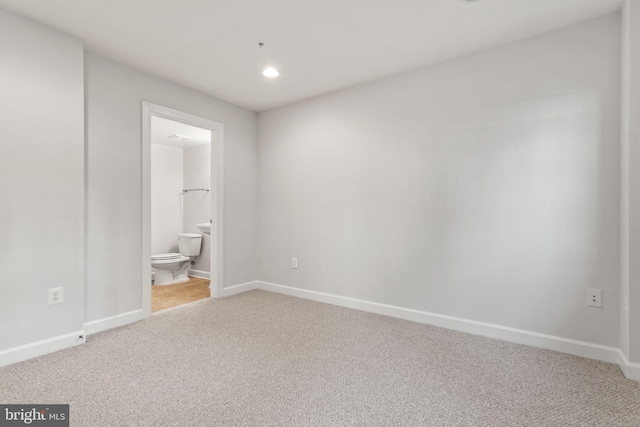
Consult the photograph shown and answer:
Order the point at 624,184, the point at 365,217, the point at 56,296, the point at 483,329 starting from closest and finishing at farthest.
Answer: the point at 624,184, the point at 56,296, the point at 483,329, the point at 365,217

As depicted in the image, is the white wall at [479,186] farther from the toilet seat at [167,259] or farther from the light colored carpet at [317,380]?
the toilet seat at [167,259]

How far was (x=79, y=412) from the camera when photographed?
1548mm

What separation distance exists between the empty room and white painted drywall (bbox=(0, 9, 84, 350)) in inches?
0.5

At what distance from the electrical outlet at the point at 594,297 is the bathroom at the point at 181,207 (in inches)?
164

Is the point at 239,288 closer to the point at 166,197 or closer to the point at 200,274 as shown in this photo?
the point at 200,274

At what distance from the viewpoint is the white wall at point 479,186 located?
85.5 inches

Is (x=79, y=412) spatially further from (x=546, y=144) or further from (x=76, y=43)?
(x=546, y=144)

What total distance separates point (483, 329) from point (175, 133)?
448 cm

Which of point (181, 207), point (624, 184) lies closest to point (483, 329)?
point (624, 184)

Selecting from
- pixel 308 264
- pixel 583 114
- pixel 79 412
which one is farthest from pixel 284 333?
pixel 583 114

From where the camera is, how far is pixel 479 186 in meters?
2.59

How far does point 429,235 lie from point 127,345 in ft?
8.47

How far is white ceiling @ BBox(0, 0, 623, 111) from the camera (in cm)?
203
